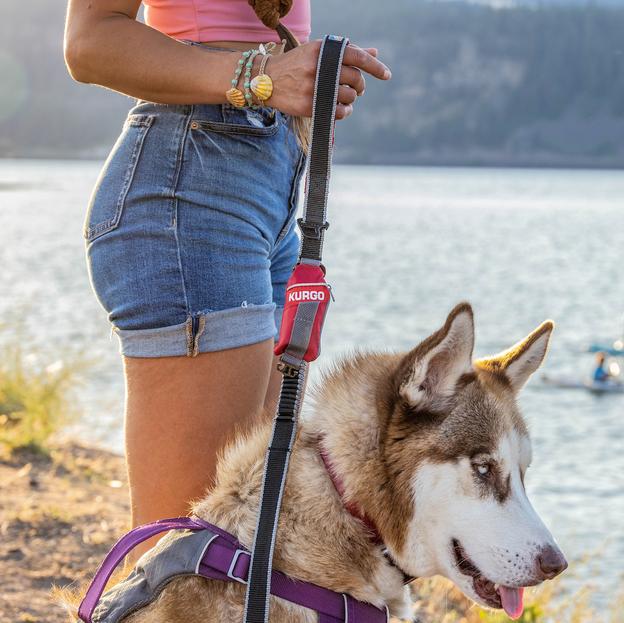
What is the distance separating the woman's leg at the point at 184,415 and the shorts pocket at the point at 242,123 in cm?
60

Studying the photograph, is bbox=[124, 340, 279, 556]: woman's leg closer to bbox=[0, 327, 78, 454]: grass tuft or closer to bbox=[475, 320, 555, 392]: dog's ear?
bbox=[475, 320, 555, 392]: dog's ear

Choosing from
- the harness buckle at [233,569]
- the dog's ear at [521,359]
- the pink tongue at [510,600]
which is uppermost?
A: the dog's ear at [521,359]

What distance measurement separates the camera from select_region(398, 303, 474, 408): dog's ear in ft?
8.01

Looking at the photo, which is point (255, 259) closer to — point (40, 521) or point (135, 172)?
point (135, 172)

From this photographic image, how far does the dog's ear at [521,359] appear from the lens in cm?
286

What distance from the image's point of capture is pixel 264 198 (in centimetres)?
266

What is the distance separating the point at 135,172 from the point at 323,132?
1.78ft

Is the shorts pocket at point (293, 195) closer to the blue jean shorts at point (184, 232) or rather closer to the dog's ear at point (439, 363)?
the blue jean shorts at point (184, 232)

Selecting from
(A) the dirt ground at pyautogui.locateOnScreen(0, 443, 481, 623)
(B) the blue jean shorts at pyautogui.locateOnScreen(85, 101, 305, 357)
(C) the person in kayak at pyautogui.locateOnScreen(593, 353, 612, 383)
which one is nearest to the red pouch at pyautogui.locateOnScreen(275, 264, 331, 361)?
(B) the blue jean shorts at pyautogui.locateOnScreen(85, 101, 305, 357)

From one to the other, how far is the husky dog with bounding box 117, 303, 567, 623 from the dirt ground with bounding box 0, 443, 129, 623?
2.19 meters

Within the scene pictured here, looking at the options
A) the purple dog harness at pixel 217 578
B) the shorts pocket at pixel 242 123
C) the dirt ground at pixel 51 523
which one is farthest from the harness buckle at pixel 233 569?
the dirt ground at pixel 51 523

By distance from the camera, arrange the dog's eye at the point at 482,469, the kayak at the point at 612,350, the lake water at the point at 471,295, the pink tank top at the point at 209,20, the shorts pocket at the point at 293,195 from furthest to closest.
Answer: the kayak at the point at 612,350, the lake water at the point at 471,295, the shorts pocket at the point at 293,195, the pink tank top at the point at 209,20, the dog's eye at the point at 482,469

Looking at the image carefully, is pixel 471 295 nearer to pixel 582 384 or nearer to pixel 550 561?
pixel 582 384

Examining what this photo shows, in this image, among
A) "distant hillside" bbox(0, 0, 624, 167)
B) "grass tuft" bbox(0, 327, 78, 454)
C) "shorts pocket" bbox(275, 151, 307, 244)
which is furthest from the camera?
"distant hillside" bbox(0, 0, 624, 167)
